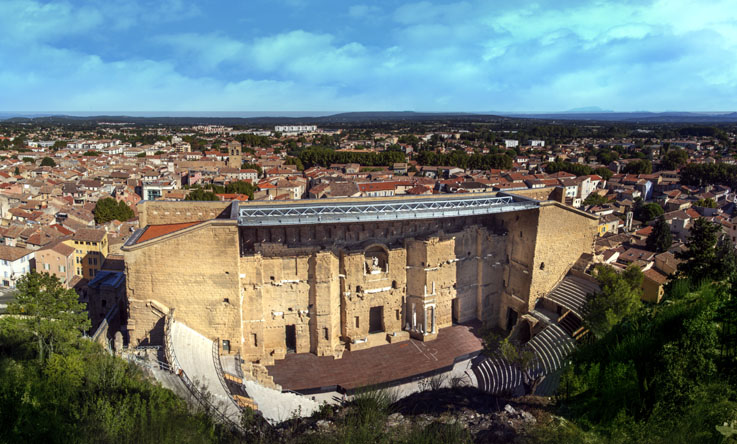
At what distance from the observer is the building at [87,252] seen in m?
38.0

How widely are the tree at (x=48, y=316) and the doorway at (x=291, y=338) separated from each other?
827 cm

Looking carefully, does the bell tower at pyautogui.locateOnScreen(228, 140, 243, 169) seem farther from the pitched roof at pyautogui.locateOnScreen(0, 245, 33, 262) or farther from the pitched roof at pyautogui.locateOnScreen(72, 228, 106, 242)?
the pitched roof at pyautogui.locateOnScreen(0, 245, 33, 262)

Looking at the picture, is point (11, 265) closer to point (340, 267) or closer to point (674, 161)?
point (340, 267)

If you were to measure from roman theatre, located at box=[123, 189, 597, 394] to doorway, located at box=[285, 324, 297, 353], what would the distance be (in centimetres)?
5

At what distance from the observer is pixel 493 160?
87000 millimetres

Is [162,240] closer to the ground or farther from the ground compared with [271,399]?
farther from the ground

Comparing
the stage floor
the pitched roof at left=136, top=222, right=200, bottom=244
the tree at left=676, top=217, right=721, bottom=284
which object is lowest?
the stage floor

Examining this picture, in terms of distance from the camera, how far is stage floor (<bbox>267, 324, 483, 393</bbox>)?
64.6 feet

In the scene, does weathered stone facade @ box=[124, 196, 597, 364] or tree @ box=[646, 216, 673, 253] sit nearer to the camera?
weathered stone facade @ box=[124, 196, 597, 364]

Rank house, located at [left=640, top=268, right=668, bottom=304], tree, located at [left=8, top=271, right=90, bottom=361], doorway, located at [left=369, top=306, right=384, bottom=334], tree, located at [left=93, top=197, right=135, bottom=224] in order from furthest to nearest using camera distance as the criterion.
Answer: tree, located at [left=93, top=197, right=135, bottom=224], doorway, located at [left=369, top=306, right=384, bottom=334], house, located at [left=640, top=268, right=668, bottom=304], tree, located at [left=8, top=271, right=90, bottom=361]

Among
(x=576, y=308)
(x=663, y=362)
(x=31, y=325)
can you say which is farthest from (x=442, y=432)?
(x=576, y=308)

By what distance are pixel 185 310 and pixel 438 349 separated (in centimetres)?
1150

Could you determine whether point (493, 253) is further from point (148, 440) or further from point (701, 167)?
point (701, 167)

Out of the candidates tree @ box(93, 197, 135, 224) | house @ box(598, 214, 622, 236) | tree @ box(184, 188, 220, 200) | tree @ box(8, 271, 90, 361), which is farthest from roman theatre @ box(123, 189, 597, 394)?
tree @ box(93, 197, 135, 224)
